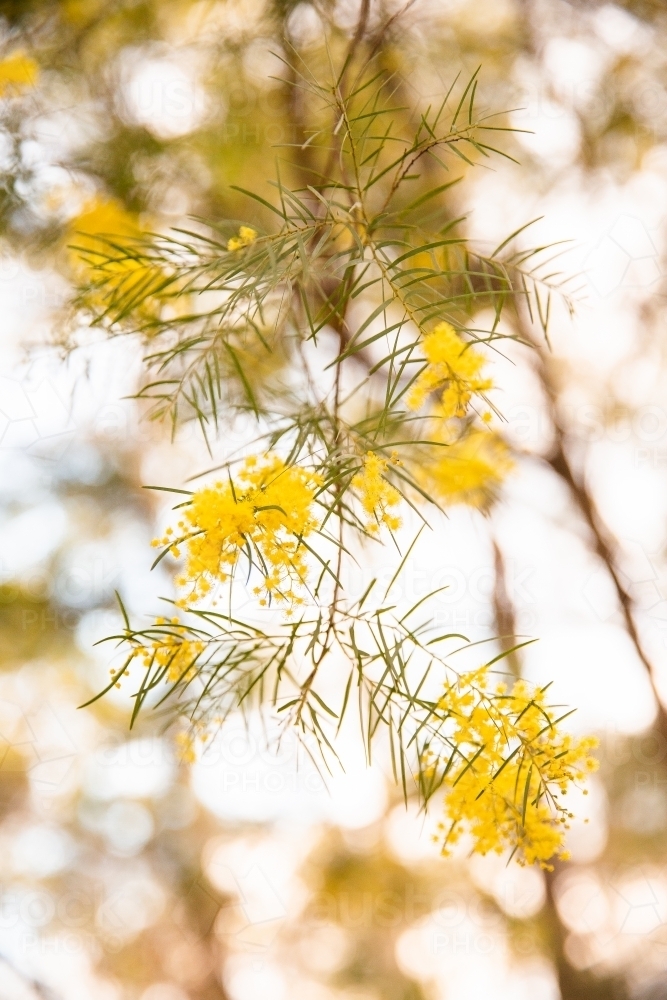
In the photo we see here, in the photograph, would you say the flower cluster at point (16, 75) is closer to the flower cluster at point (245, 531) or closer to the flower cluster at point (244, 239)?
the flower cluster at point (244, 239)

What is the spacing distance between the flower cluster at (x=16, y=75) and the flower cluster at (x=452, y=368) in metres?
1.32

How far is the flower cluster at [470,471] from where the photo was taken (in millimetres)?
1255

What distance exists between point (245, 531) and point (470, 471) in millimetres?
800

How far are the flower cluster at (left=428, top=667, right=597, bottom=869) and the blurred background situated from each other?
692mm

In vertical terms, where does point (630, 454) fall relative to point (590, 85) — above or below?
below

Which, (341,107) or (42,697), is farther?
(42,697)

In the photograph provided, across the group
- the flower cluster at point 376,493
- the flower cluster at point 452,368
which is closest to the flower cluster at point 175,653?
the flower cluster at point 376,493

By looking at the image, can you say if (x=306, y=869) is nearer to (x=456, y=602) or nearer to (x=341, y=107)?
(x=456, y=602)

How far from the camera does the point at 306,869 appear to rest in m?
2.11

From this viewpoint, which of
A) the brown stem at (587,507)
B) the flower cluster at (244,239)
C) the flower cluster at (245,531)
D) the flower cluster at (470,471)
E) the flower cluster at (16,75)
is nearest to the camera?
the flower cluster at (245,531)

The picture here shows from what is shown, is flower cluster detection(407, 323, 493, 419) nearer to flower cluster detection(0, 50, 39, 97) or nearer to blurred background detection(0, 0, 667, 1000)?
blurred background detection(0, 0, 667, 1000)

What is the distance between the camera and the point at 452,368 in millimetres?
616

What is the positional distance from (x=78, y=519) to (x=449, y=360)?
4.80ft

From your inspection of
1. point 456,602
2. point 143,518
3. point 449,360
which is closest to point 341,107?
point 449,360
